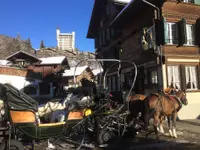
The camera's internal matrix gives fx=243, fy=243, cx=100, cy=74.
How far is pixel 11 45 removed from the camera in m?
54.2

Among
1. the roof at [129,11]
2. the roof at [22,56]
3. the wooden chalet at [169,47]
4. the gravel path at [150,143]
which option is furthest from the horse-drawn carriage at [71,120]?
the roof at [22,56]

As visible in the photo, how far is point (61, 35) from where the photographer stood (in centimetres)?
6669

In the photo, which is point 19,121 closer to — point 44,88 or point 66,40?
point 44,88

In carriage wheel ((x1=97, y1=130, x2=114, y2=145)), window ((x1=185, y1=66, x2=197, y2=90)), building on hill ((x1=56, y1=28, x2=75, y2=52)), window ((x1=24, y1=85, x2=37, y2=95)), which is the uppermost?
building on hill ((x1=56, y1=28, x2=75, y2=52))

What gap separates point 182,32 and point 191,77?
9.86 ft

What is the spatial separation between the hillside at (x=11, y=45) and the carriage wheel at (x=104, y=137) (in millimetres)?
48379

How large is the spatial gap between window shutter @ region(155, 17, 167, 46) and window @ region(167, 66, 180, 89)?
1711 mm

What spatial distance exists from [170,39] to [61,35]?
54.2m

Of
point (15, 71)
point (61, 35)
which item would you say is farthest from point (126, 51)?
point (61, 35)

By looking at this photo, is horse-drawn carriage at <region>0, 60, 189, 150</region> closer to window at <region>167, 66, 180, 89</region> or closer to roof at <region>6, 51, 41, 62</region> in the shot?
window at <region>167, 66, 180, 89</region>

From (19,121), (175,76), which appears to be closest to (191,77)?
(175,76)

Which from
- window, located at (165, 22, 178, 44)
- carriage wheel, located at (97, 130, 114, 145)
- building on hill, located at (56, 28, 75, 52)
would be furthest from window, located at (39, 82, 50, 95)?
building on hill, located at (56, 28, 75, 52)

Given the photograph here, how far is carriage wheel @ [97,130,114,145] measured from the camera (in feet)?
26.8

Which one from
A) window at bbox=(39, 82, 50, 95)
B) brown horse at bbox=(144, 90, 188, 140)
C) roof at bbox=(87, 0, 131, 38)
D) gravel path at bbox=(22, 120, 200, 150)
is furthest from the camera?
window at bbox=(39, 82, 50, 95)
